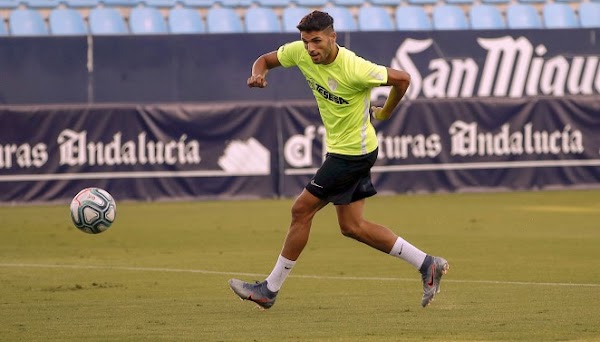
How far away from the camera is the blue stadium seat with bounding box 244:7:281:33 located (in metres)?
25.2

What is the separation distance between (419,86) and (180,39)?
4.44 meters

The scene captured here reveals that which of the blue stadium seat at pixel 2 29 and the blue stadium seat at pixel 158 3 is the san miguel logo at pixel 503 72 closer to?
the blue stadium seat at pixel 158 3

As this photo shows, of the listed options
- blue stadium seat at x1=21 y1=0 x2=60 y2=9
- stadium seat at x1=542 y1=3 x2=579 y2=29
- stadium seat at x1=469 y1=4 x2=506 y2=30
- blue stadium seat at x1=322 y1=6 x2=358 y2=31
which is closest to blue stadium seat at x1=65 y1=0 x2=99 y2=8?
blue stadium seat at x1=21 y1=0 x2=60 y2=9

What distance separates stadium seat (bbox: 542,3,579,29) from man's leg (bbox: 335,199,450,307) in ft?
58.4

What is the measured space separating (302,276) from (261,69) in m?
2.92

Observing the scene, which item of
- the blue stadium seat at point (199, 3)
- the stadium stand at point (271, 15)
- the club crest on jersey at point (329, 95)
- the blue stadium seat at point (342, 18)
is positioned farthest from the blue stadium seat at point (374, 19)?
the club crest on jersey at point (329, 95)

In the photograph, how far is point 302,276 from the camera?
11859 millimetres

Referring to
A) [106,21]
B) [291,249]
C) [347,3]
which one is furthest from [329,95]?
[347,3]

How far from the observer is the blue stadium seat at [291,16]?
25203 mm

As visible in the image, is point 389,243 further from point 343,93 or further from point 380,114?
point 343,93

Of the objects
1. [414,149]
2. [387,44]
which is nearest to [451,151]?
[414,149]

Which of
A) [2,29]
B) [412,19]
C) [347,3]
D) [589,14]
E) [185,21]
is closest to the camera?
[2,29]

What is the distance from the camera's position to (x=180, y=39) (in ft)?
76.1

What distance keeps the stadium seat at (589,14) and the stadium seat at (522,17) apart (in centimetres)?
104
